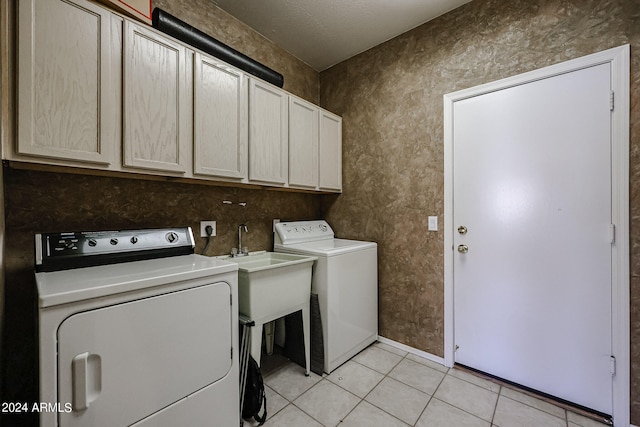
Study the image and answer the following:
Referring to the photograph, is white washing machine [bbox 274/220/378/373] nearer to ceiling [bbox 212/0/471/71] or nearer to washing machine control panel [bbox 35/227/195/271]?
washing machine control panel [bbox 35/227/195/271]

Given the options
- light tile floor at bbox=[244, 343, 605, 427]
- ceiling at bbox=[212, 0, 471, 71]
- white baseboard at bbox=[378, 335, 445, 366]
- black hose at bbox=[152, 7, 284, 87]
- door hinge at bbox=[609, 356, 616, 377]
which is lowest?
light tile floor at bbox=[244, 343, 605, 427]

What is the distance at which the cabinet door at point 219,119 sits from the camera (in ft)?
5.38

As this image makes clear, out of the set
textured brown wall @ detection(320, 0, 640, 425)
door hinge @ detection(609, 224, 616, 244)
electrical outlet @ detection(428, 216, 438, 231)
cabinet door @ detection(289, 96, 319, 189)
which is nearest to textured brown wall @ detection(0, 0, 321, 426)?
cabinet door @ detection(289, 96, 319, 189)

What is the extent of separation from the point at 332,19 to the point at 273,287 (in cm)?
219

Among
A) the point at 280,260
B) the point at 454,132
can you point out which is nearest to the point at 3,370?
the point at 280,260

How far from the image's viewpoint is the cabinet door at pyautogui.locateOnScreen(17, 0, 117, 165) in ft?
3.63

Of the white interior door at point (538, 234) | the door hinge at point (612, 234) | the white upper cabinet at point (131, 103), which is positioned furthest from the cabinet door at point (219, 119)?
the door hinge at point (612, 234)

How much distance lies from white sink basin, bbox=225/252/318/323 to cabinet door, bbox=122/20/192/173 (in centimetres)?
79

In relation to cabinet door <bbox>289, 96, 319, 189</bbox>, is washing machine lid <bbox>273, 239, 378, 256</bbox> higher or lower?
lower

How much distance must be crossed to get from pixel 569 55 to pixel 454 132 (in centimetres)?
75

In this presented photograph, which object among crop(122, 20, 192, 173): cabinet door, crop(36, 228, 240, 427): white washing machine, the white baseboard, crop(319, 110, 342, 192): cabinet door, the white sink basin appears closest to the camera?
crop(36, 228, 240, 427): white washing machine

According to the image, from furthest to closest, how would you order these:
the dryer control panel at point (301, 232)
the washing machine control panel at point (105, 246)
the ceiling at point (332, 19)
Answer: the dryer control panel at point (301, 232) < the ceiling at point (332, 19) < the washing machine control panel at point (105, 246)

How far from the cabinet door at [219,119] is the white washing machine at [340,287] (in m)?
0.81

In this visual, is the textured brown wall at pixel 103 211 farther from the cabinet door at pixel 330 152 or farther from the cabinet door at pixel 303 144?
the cabinet door at pixel 330 152
